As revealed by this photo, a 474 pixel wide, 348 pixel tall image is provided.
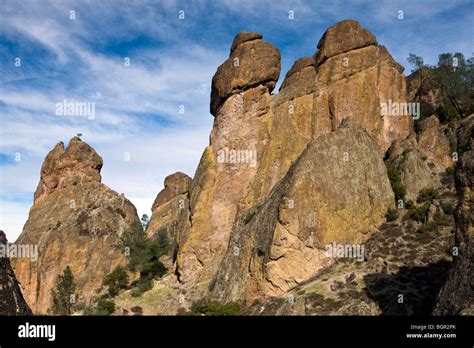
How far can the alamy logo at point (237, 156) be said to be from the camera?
67062 millimetres

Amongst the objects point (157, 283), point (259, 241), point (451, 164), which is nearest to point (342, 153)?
point (259, 241)

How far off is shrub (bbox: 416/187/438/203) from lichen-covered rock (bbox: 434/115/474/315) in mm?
25240

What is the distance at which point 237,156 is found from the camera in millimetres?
68562

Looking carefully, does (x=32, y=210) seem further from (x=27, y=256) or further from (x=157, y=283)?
(x=157, y=283)

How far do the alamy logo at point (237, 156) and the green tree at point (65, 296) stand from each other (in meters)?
29.9

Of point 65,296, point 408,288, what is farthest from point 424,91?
point 65,296

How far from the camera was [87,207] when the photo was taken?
87.5 meters

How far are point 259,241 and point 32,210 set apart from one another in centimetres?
5891

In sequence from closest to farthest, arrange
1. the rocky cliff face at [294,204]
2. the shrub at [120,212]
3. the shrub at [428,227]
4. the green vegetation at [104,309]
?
the rocky cliff face at [294,204], the shrub at [428,227], the green vegetation at [104,309], the shrub at [120,212]

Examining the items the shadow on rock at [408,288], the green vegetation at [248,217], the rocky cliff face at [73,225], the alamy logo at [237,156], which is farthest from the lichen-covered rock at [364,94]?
the rocky cliff face at [73,225]

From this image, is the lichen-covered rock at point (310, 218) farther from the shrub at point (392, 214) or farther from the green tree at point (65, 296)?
the green tree at point (65, 296)

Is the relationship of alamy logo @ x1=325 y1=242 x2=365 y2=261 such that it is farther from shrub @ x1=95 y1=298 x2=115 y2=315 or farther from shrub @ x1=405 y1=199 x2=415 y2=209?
shrub @ x1=95 y1=298 x2=115 y2=315
